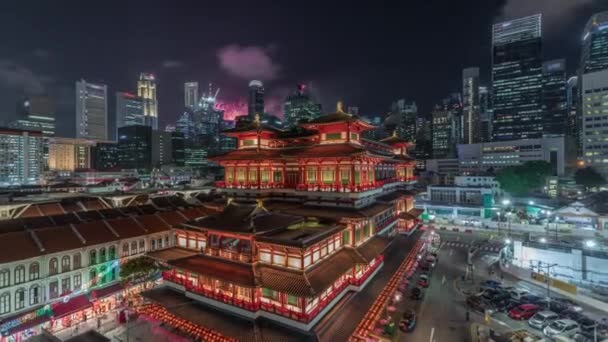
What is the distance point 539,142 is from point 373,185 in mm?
103917

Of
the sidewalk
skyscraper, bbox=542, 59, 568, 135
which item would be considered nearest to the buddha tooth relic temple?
the sidewalk

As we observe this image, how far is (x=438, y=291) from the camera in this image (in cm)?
2866

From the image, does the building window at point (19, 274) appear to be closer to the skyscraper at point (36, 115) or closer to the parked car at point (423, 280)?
the parked car at point (423, 280)

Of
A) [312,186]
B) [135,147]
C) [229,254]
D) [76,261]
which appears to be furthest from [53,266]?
[135,147]

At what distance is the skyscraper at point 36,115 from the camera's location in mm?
157250

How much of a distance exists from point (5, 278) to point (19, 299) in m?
2.12

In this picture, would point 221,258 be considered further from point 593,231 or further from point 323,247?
point 593,231

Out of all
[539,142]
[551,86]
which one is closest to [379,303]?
[539,142]

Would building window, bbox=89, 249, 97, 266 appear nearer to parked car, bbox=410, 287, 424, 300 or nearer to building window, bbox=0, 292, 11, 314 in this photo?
building window, bbox=0, 292, 11, 314

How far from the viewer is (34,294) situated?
900 inches

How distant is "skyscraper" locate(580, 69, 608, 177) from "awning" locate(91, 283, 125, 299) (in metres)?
127

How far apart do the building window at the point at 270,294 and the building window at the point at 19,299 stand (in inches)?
811

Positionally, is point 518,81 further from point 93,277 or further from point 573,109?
point 93,277

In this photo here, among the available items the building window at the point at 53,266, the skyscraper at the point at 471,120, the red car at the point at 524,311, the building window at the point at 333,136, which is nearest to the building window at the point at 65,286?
the building window at the point at 53,266
